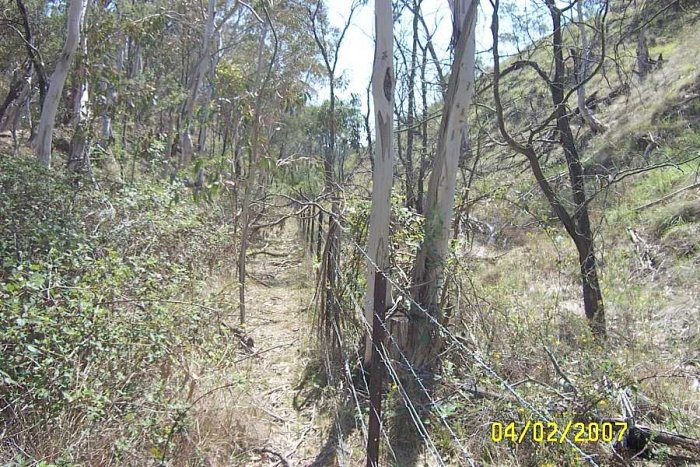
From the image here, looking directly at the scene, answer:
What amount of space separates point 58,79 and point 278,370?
6036 mm

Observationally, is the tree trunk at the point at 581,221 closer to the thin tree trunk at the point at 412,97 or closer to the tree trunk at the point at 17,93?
the thin tree trunk at the point at 412,97

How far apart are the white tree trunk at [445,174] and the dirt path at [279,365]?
1387mm

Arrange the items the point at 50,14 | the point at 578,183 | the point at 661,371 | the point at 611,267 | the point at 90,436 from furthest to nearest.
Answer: the point at 50,14 < the point at 611,267 < the point at 578,183 < the point at 661,371 < the point at 90,436

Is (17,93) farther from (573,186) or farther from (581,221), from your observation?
(581,221)

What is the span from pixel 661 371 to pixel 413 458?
78.0 inches

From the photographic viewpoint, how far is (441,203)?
3.89 meters

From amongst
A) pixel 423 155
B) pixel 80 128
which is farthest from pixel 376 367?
pixel 80 128

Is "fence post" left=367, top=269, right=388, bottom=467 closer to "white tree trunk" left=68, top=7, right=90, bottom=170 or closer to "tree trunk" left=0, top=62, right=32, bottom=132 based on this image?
"white tree trunk" left=68, top=7, right=90, bottom=170

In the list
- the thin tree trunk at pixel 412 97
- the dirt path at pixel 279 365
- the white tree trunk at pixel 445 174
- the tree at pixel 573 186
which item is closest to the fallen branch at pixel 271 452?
the dirt path at pixel 279 365

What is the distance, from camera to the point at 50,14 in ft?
45.1

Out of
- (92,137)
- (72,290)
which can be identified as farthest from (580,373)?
(92,137)

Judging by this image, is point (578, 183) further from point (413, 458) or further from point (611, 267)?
point (413, 458)

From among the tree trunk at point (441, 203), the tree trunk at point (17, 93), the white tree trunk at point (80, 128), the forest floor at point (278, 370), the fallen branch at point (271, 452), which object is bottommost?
the fallen branch at point (271, 452)

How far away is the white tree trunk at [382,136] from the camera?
11.7ft
